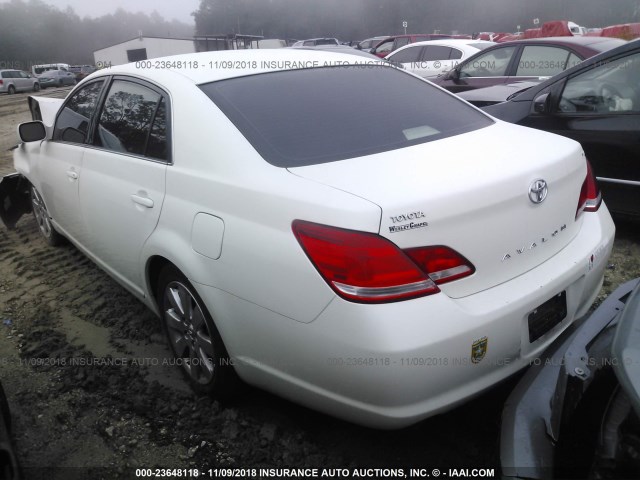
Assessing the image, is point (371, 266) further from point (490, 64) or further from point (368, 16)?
point (368, 16)

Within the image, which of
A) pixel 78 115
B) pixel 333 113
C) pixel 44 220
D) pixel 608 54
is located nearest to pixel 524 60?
pixel 608 54

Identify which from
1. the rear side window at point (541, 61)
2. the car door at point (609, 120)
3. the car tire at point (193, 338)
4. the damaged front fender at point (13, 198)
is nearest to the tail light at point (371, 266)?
the car tire at point (193, 338)

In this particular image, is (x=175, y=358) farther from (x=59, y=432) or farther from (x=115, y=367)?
(x=59, y=432)

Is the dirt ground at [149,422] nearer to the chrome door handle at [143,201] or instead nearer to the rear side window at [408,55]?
the chrome door handle at [143,201]

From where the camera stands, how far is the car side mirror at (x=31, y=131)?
3668mm

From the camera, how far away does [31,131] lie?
3674 mm

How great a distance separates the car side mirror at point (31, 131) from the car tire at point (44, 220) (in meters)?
0.73

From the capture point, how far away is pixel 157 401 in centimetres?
259

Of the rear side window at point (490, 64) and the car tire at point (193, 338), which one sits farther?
the rear side window at point (490, 64)

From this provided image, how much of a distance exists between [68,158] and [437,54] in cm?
924

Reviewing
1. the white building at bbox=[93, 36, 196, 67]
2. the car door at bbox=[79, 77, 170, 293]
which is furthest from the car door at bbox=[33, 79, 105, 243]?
the white building at bbox=[93, 36, 196, 67]

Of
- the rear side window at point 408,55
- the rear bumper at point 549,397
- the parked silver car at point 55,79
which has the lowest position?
the parked silver car at point 55,79

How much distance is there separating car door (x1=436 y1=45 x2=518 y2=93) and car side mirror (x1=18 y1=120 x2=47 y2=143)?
18.8 feet

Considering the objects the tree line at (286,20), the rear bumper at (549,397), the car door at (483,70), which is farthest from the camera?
the tree line at (286,20)
